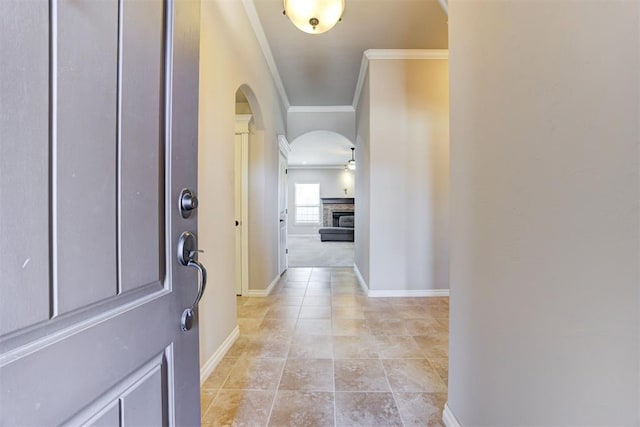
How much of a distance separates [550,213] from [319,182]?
10.9 metres

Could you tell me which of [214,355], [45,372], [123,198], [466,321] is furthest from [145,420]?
[214,355]

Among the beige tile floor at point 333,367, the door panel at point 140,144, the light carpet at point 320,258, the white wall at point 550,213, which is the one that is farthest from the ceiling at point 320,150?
the door panel at point 140,144

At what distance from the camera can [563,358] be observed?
27.9 inches

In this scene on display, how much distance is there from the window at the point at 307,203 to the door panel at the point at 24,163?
11.1m

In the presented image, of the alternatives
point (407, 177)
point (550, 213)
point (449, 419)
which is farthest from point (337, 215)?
point (550, 213)

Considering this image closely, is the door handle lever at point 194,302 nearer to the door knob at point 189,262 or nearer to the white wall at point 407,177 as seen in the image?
the door knob at point 189,262

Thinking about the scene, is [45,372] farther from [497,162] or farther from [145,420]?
[497,162]

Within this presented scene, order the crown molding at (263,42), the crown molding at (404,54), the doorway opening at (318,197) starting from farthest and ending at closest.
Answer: the doorway opening at (318,197) < the crown molding at (404,54) < the crown molding at (263,42)

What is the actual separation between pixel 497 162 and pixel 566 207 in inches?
13.2

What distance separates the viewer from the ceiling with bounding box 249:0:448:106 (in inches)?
102

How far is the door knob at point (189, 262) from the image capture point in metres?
0.69

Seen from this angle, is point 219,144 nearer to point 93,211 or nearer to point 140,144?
point 140,144

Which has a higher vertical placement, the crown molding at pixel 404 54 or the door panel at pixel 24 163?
the crown molding at pixel 404 54

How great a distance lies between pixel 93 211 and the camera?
0.47m
